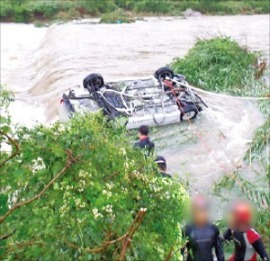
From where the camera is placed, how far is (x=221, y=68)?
1847cm

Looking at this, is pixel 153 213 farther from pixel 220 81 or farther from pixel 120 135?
pixel 220 81

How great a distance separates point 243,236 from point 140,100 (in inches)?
298

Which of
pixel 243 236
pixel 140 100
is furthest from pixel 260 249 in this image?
pixel 140 100

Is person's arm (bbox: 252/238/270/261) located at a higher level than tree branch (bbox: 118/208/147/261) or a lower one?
lower

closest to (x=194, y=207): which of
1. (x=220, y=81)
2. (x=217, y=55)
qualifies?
(x=220, y=81)

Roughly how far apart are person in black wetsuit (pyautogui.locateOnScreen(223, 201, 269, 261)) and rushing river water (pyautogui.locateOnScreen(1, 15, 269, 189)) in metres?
1.19

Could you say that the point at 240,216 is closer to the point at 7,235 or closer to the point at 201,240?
the point at 201,240

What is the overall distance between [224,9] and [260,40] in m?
14.0

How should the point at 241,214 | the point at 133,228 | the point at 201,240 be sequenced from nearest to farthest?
the point at 133,228 → the point at 241,214 → the point at 201,240

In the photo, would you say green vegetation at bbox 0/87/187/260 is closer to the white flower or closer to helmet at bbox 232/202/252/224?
the white flower

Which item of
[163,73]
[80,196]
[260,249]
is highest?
[80,196]

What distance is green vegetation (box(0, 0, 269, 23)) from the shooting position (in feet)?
130

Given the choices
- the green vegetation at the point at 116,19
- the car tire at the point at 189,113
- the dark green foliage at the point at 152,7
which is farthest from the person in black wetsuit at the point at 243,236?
the dark green foliage at the point at 152,7

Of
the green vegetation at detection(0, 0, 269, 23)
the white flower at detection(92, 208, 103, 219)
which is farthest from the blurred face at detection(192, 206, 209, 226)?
the green vegetation at detection(0, 0, 269, 23)
